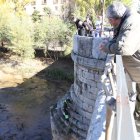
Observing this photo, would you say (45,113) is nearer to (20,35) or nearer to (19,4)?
(20,35)

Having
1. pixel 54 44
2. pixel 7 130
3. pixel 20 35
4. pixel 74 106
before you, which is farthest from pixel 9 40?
pixel 74 106

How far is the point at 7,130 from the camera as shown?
16328 mm

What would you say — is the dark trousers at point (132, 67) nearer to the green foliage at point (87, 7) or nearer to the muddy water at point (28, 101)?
the muddy water at point (28, 101)

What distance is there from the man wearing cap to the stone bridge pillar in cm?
582

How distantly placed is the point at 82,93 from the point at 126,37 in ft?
24.5

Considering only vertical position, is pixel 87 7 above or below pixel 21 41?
above

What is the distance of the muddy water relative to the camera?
16219 mm

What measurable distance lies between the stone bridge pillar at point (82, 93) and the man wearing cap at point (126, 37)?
Result: 19.1ft

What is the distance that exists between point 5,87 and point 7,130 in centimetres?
666

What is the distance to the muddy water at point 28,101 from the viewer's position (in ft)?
53.2

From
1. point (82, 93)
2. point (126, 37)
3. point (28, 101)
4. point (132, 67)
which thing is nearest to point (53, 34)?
point (28, 101)

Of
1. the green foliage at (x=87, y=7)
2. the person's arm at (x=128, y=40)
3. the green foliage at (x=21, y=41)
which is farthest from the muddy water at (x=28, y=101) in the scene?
the person's arm at (x=128, y=40)

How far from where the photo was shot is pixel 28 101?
2028cm

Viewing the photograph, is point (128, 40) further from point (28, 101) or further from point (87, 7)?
point (87, 7)
